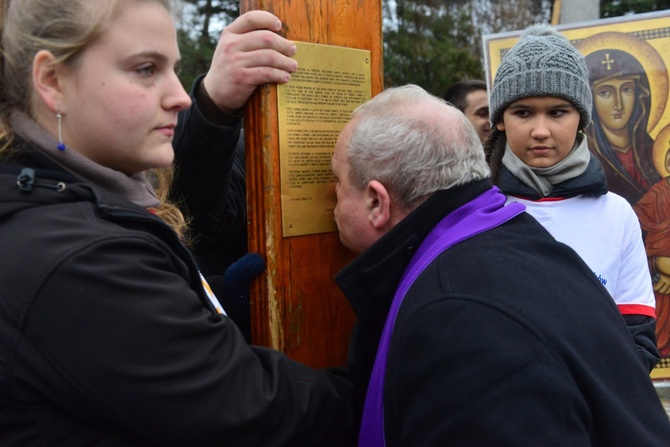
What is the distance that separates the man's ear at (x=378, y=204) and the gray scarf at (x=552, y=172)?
1.01 meters

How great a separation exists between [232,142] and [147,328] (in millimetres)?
1067

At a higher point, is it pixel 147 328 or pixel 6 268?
pixel 6 268

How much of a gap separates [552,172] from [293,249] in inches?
46.6

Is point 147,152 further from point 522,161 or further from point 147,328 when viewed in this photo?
point 522,161

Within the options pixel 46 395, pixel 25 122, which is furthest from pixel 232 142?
pixel 46 395

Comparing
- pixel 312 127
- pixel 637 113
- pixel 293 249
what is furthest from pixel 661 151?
pixel 293 249

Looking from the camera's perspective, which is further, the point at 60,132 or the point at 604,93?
the point at 604,93

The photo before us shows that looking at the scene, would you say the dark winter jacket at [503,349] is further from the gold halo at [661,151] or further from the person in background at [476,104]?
the person in background at [476,104]

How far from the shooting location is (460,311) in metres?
1.38

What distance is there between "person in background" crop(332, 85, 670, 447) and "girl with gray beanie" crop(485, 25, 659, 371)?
843 millimetres

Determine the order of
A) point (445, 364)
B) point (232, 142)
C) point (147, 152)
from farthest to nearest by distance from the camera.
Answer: point (232, 142)
point (147, 152)
point (445, 364)

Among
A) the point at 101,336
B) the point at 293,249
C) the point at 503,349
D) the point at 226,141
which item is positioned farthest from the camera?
the point at 226,141

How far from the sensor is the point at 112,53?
1.36 m

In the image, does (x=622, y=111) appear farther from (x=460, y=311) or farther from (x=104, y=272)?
(x=104, y=272)
